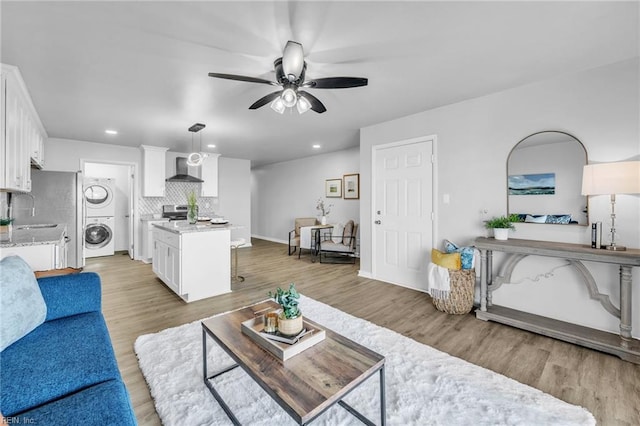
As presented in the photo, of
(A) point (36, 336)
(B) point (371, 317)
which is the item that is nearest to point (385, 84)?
(B) point (371, 317)

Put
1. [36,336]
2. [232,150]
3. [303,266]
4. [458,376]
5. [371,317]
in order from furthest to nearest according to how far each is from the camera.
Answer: [232,150]
[303,266]
[371,317]
[458,376]
[36,336]

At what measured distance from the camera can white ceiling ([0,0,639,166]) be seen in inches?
68.7

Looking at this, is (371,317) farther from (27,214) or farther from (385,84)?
(27,214)

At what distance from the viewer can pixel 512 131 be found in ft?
9.64

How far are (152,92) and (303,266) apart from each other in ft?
11.7

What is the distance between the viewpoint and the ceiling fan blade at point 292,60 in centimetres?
186

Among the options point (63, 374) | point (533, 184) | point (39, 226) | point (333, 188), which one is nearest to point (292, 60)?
point (63, 374)

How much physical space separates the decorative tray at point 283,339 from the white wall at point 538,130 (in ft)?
8.26

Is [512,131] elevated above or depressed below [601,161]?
above

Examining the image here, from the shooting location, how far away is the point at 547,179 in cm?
272

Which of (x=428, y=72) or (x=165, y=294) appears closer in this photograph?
(x=428, y=72)

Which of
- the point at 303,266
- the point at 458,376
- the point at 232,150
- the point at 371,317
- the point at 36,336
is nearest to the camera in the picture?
the point at 36,336

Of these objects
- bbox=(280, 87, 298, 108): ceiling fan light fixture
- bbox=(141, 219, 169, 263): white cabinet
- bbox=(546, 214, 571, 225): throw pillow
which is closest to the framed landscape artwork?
bbox=(546, 214, 571, 225): throw pillow

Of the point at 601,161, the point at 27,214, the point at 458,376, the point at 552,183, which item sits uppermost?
the point at 601,161
